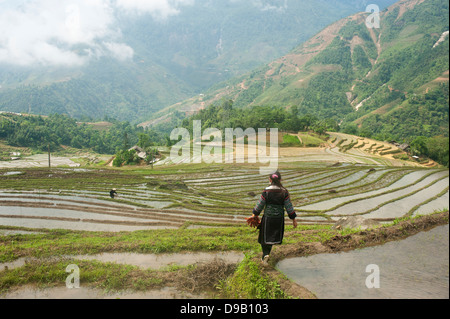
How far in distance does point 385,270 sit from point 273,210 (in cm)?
290

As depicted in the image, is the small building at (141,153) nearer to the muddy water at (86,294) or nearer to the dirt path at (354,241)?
the muddy water at (86,294)

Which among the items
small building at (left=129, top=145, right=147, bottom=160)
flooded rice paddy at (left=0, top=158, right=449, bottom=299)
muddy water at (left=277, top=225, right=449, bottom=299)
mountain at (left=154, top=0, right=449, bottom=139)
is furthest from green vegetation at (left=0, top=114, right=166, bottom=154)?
muddy water at (left=277, top=225, right=449, bottom=299)

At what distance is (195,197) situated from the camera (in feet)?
68.4

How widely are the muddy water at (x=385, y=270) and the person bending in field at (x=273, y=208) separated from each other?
3.07 ft

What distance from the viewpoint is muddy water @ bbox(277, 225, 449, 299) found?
15.8 feet

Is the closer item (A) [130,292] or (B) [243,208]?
(A) [130,292]

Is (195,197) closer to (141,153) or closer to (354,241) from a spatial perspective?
(354,241)

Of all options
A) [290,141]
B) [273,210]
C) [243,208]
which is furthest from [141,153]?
[273,210]

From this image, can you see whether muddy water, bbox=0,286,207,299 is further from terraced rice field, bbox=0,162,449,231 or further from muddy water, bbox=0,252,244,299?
terraced rice field, bbox=0,162,449,231

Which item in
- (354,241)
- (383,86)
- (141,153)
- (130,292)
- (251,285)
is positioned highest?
(383,86)
